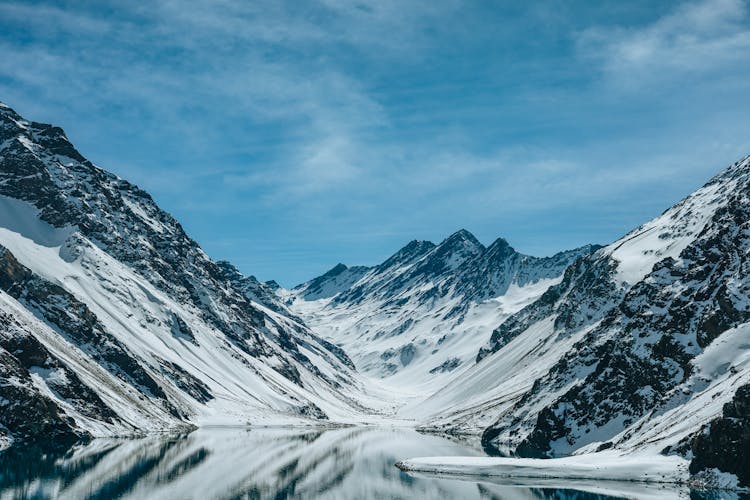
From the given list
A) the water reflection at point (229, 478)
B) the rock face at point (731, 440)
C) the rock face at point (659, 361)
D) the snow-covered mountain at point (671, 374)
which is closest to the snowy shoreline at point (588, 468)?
the rock face at point (731, 440)

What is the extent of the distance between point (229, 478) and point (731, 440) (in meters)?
75.7

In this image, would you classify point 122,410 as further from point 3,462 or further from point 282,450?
point 3,462

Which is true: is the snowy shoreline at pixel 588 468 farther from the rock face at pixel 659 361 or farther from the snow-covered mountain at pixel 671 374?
the rock face at pixel 659 361

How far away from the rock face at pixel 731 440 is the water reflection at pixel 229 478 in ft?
18.8

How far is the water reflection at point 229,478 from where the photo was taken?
97.7m

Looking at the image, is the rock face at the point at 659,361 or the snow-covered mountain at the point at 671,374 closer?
the snow-covered mountain at the point at 671,374

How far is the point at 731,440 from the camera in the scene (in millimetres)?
90812

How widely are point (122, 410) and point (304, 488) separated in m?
101

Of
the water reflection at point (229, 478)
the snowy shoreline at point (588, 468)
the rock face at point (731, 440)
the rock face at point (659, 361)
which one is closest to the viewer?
the rock face at point (731, 440)

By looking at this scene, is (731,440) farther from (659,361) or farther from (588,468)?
(659,361)

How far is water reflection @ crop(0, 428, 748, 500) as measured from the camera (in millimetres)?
97688

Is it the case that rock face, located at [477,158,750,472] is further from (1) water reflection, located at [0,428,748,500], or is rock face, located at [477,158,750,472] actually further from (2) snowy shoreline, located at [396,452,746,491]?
(1) water reflection, located at [0,428,748,500]

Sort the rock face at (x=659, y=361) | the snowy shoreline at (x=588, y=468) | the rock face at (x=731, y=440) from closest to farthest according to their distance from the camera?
the rock face at (x=731, y=440) → the snowy shoreline at (x=588, y=468) → the rock face at (x=659, y=361)

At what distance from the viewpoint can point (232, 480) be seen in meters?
113
